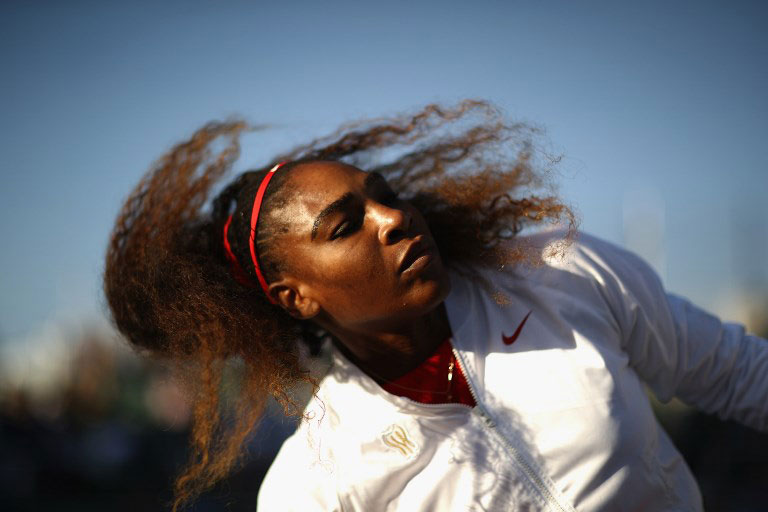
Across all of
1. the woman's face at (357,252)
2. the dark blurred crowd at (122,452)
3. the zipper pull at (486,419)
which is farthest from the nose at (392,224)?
the dark blurred crowd at (122,452)

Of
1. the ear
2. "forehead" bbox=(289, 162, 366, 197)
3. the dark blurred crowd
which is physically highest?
"forehead" bbox=(289, 162, 366, 197)

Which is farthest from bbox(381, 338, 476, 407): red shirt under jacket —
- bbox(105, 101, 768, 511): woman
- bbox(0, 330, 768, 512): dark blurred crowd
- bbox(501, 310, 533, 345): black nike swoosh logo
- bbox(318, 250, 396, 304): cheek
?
bbox(0, 330, 768, 512): dark blurred crowd

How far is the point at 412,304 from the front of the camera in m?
2.47

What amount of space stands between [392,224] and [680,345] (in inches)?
48.9

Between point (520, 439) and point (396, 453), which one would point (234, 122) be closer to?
point (396, 453)

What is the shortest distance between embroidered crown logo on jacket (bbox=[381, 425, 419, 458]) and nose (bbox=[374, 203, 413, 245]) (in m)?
0.69

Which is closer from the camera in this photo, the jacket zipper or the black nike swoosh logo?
the jacket zipper

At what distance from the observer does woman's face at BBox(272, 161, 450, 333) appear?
247 centimetres

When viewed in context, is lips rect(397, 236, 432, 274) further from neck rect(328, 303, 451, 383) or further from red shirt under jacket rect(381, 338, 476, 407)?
red shirt under jacket rect(381, 338, 476, 407)

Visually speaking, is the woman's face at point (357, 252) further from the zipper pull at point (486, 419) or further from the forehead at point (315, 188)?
the zipper pull at point (486, 419)

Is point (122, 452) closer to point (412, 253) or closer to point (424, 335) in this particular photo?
point (424, 335)

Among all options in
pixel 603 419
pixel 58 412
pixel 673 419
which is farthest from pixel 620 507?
pixel 58 412

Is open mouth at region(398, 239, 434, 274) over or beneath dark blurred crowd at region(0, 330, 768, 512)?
over

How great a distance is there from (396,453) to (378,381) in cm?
34
